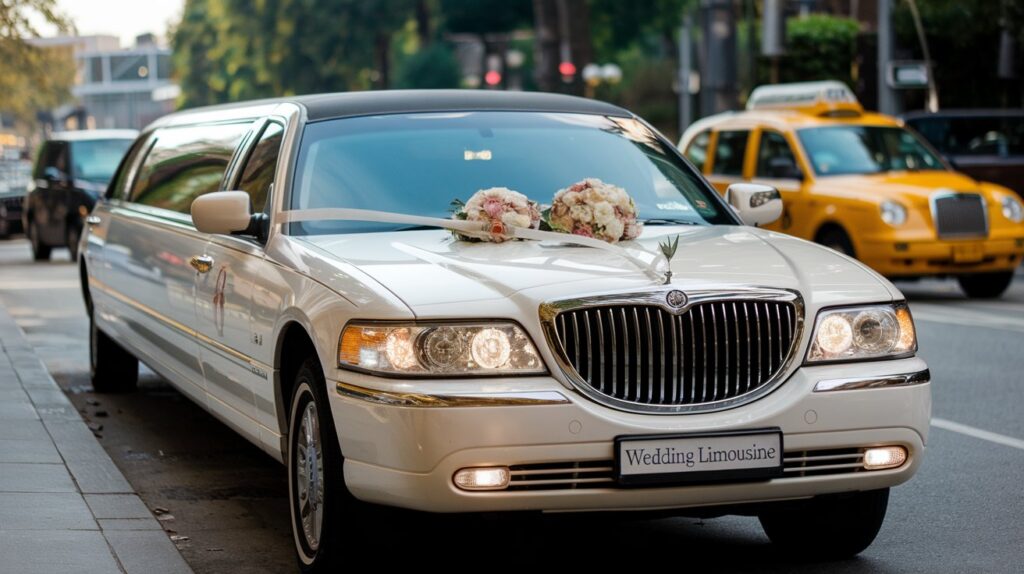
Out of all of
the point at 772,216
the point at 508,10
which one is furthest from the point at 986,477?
the point at 508,10

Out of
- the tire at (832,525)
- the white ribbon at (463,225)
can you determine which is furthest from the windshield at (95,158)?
the tire at (832,525)

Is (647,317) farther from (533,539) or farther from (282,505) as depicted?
(282,505)

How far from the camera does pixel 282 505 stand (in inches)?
287

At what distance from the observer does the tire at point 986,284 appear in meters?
17.2

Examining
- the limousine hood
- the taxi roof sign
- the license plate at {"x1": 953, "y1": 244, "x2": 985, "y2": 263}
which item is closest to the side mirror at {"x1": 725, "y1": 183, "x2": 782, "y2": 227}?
the limousine hood

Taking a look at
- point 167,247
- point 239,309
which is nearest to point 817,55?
point 167,247

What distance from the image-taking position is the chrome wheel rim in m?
5.66

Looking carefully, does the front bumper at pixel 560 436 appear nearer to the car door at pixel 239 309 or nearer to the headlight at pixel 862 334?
the headlight at pixel 862 334

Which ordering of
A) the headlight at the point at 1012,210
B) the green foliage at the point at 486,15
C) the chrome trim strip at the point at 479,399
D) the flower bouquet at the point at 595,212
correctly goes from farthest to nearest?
the green foliage at the point at 486,15
the headlight at the point at 1012,210
the flower bouquet at the point at 595,212
the chrome trim strip at the point at 479,399

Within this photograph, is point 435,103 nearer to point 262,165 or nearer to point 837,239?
point 262,165

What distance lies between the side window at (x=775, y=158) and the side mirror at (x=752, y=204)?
10328mm

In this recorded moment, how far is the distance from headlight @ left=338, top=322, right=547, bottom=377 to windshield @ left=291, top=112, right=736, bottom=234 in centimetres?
131

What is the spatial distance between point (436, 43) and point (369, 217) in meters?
56.3

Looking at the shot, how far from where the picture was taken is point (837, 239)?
1719 cm
